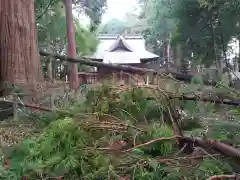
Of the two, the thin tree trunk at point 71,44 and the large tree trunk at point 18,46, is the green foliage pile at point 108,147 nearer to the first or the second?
the large tree trunk at point 18,46

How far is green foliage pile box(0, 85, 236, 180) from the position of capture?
2492mm

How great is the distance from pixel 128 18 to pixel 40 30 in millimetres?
31290

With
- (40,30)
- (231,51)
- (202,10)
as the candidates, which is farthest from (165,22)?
(40,30)

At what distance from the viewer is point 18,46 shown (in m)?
5.86

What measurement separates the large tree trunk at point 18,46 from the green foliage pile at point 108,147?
253 centimetres

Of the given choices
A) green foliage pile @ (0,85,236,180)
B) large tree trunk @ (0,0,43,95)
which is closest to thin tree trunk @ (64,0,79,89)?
large tree trunk @ (0,0,43,95)

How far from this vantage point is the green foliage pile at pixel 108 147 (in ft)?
8.18

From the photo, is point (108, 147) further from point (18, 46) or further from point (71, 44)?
point (71, 44)

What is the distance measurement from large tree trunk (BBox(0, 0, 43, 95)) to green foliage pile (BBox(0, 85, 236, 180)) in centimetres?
253

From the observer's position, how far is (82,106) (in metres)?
3.71

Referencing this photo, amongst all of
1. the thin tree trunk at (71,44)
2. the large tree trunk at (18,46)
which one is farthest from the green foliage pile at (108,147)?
the thin tree trunk at (71,44)

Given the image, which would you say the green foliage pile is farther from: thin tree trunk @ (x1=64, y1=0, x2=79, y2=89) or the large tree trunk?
thin tree trunk @ (x1=64, y1=0, x2=79, y2=89)

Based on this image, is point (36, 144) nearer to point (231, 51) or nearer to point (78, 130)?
point (78, 130)

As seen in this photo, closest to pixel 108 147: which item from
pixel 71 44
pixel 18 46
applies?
pixel 18 46
